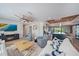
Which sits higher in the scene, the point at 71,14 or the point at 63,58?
the point at 71,14

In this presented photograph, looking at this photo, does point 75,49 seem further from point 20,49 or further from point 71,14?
point 20,49

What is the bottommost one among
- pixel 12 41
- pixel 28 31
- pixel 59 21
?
pixel 12 41

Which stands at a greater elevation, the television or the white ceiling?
the white ceiling

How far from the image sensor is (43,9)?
74.1 inches

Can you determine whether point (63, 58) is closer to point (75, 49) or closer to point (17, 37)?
point (75, 49)

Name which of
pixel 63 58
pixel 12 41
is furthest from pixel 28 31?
pixel 63 58

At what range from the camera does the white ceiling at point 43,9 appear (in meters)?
1.87

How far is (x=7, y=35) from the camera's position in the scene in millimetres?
1884

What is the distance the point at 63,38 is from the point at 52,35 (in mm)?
172

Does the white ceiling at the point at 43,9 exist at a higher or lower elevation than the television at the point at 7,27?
higher

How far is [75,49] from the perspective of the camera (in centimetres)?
186

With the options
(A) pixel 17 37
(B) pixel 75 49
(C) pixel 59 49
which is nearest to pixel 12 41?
(A) pixel 17 37

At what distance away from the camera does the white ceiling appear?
187 centimetres

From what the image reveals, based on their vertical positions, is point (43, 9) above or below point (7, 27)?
above
